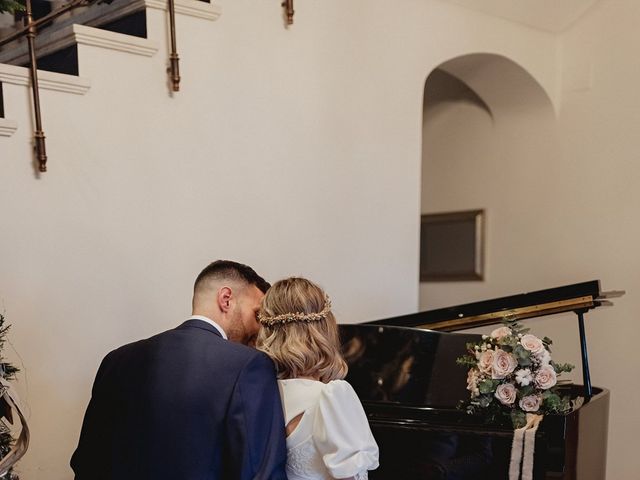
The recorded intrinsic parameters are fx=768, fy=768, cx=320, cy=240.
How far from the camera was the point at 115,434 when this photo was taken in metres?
2.26

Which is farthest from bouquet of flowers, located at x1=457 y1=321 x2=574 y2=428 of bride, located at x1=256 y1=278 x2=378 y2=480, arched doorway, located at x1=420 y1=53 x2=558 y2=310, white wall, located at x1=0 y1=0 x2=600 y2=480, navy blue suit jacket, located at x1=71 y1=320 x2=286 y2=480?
arched doorway, located at x1=420 y1=53 x2=558 y2=310

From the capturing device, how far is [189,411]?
2.13m

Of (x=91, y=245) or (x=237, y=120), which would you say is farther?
(x=237, y=120)

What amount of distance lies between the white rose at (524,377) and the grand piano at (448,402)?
6.1 inches

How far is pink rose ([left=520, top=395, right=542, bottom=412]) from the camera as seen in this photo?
118 inches

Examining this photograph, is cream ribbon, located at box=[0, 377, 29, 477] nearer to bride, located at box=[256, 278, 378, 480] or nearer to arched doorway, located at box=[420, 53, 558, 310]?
bride, located at box=[256, 278, 378, 480]

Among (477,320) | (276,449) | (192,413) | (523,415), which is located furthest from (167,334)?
(477,320)

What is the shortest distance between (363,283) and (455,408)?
3.95ft

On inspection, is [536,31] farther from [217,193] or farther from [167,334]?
[167,334]

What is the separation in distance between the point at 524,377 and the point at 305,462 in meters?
1.11

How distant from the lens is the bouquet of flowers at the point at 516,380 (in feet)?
9.85

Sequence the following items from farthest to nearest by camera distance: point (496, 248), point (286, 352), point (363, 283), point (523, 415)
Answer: point (496, 248), point (363, 283), point (523, 415), point (286, 352)

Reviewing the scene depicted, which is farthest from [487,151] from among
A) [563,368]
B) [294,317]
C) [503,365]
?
[294,317]

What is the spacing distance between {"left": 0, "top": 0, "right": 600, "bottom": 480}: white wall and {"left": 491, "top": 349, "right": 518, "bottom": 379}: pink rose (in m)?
1.41
